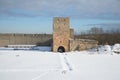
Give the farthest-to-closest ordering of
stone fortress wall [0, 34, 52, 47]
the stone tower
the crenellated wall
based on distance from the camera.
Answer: stone fortress wall [0, 34, 52, 47] < the crenellated wall < the stone tower

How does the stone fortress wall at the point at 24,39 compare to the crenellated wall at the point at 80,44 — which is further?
the stone fortress wall at the point at 24,39

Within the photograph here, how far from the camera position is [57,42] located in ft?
79.8

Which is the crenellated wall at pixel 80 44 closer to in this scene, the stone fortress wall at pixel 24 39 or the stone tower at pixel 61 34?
the stone tower at pixel 61 34

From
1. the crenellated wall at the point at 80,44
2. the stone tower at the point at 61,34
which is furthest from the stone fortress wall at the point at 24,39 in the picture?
the stone tower at the point at 61,34

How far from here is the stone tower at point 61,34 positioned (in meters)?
24.3

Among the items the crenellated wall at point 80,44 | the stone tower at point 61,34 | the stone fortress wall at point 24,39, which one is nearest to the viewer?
the stone tower at point 61,34

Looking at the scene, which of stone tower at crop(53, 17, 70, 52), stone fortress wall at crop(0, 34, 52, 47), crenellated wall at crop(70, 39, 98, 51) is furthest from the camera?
stone fortress wall at crop(0, 34, 52, 47)

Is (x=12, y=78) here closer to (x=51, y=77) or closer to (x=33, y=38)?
(x=51, y=77)

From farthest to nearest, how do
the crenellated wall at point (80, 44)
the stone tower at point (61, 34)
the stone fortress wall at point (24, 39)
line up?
the stone fortress wall at point (24, 39), the crenellated wall at point (80, 44), the stone tower at point (61, 34)

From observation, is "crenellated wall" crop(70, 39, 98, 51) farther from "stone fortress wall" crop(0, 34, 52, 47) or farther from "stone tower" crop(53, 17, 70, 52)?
"stone fortress wall" crop(0, 34, 52, 47)

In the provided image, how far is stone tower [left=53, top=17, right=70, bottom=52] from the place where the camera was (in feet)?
79.8

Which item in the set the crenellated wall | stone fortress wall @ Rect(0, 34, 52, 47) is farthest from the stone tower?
stone fortress wall @ Rect(0, 34, 52, 47)

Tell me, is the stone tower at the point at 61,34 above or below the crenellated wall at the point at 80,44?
above

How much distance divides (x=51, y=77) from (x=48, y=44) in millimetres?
27314
